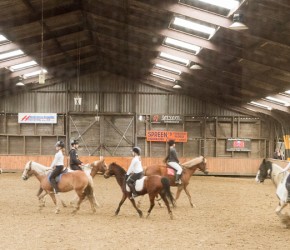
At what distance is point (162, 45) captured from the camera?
817 inches

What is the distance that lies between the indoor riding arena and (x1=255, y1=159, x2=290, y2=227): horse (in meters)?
0.03

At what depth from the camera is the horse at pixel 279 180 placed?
11.8 m

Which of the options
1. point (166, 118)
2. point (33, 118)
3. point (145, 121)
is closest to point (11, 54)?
point (33, 118)

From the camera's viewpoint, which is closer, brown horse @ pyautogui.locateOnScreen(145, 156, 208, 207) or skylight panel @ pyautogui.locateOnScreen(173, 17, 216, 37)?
brown horse @ pyautogui.locateOnScreen(145, 156, 208, 207)

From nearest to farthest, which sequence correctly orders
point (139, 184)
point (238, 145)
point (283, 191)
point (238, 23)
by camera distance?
point (283, 191) → point (238, 23) → point (139, 184) → point (238, 145)

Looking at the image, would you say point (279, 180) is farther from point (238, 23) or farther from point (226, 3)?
point (226, 3)

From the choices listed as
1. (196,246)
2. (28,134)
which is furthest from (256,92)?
(196,246)

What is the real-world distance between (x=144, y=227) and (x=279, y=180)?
367cm

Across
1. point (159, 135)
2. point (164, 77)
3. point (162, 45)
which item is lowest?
point (159, 135)

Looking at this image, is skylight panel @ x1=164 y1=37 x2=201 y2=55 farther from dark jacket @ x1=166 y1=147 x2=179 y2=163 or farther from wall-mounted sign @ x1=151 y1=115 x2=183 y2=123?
wall-mounted sign @ x1=151 y1=115 x2=183 y2=123

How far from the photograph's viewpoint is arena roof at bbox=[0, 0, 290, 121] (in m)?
14.5

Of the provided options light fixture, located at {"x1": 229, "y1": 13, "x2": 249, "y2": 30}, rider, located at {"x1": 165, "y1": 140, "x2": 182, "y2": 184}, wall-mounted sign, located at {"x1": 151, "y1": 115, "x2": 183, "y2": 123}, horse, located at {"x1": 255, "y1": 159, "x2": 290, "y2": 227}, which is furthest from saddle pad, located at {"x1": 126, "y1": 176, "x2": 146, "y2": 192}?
wall-mounted sign, located at {"x1": 151, "y1": 115, "x2": 183, "y2": 123}

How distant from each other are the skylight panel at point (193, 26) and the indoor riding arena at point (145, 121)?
76 millimetres

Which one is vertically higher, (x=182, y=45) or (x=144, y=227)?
(x=182, y=45)
